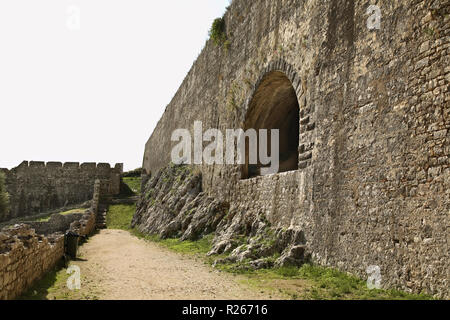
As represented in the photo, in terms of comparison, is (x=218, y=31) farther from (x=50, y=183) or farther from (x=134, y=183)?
(x=50, y=183)

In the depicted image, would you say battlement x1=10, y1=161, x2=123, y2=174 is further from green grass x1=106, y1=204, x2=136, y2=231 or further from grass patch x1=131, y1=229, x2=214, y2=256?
grass patch x1=131, y1=229, x2=214, y2=256

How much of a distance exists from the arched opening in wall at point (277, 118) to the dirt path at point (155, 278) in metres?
4.46

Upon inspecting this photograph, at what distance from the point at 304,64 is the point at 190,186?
397 inches

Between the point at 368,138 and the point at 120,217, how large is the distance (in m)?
22.3

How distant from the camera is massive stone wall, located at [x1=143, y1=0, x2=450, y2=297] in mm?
5992

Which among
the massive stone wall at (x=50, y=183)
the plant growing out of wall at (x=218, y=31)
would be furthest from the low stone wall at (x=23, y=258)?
the massive stone wall at (x=50, y=183)

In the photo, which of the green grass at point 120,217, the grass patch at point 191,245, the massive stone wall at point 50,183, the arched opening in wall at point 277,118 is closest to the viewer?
the grass patch at point 191,245

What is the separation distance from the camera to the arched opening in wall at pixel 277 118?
13.0 metres

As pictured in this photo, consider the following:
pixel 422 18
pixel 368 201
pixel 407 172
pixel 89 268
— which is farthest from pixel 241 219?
pixel 422 18

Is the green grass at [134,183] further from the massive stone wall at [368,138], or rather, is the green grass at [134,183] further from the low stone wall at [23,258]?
the massive stone wall at [368,138]

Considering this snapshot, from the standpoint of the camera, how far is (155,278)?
27.1ft

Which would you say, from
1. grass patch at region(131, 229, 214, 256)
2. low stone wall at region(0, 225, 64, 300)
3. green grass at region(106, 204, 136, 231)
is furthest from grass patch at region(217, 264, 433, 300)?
green grass at region(106, 204, 136, 231)

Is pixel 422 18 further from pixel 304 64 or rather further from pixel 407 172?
pixel 304 64
